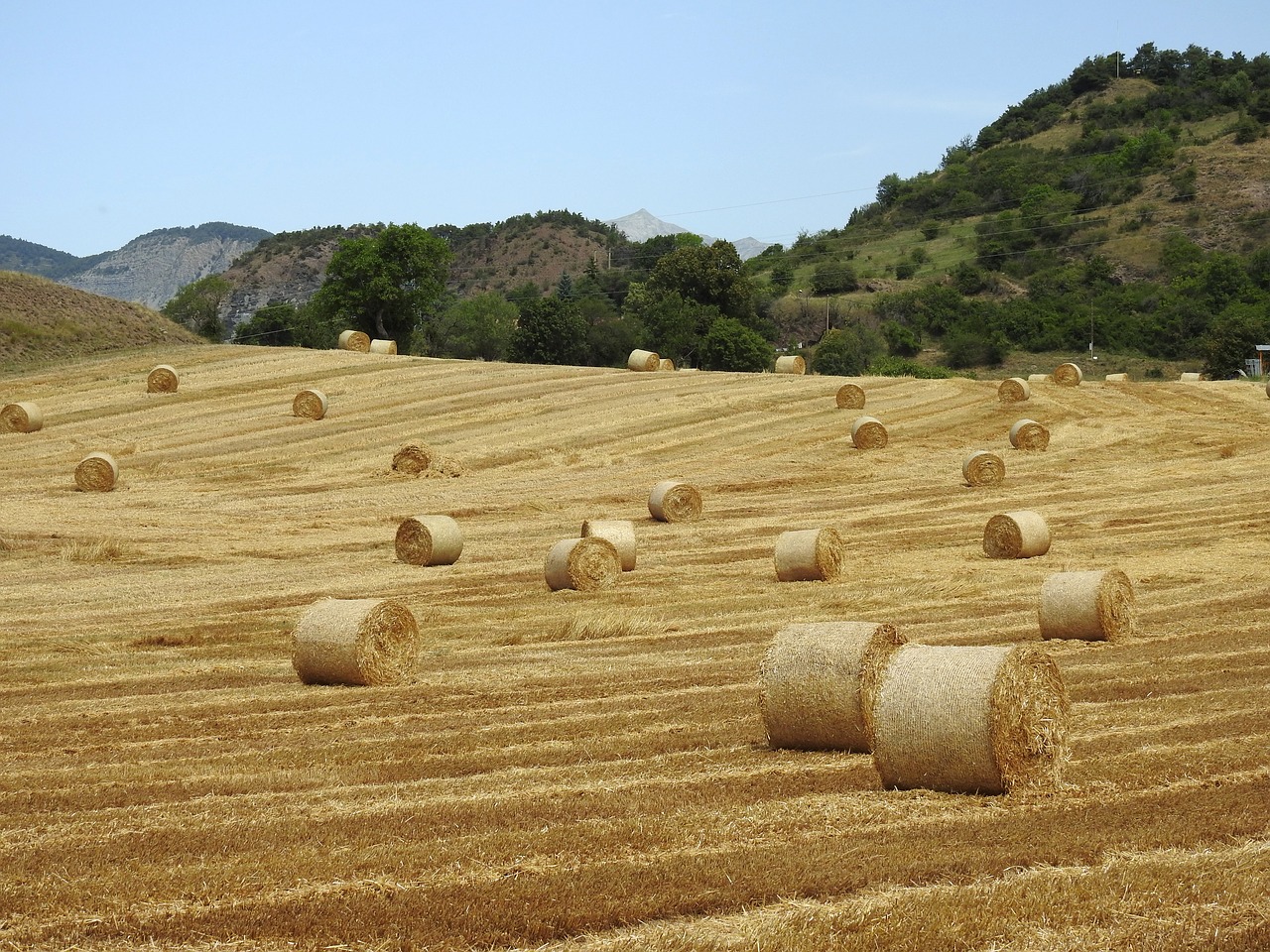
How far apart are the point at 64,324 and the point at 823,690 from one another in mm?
49620

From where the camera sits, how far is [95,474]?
101 feet

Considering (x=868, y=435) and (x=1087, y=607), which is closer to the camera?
(x=1087, y=607)

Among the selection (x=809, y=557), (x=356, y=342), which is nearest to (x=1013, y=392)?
(x=809, y=557)

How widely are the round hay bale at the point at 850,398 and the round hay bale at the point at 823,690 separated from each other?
1225 inches

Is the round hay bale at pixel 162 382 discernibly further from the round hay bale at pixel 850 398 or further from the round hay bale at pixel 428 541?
the round hay bale at pixel 428 541

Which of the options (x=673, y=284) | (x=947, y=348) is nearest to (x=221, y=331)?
(x=673, y=284)

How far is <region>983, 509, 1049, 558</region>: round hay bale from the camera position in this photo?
844 inches

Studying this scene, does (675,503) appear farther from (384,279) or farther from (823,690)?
(384,279)

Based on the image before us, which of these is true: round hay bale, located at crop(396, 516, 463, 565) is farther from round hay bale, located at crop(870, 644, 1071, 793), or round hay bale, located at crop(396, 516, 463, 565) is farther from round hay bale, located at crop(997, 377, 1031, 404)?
round hay bale, located at crop(997, 377, 1031, 404)

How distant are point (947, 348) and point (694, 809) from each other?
69.8 metres

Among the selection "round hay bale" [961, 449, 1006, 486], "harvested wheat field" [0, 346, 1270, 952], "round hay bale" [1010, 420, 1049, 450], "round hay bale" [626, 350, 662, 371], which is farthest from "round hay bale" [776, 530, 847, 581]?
"round hay bale" [626, 350, 662, 371]

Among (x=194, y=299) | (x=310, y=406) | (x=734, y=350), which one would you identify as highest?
(x=194, y=299)

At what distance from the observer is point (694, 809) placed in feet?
27.8

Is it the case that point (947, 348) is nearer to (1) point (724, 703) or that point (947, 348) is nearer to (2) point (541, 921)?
(1) point (724, 703)
